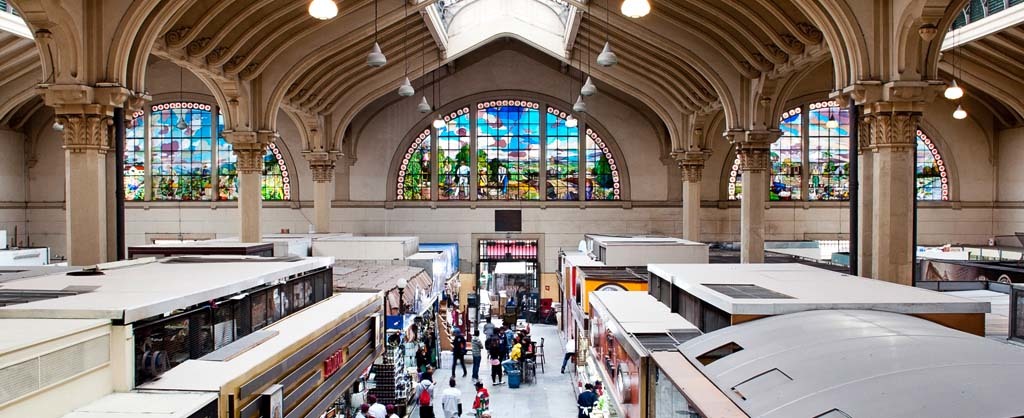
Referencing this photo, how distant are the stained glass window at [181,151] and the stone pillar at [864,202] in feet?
70.8

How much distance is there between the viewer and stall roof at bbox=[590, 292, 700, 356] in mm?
6070

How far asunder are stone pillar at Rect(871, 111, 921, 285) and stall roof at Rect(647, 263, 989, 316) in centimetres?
104

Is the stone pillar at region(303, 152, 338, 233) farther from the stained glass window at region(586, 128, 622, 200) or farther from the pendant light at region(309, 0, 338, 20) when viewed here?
the pendant light at region(309, 0, 338, 20)

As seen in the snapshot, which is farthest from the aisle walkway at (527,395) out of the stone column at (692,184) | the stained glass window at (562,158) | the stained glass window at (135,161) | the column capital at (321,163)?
the stained glass window at (135,161)

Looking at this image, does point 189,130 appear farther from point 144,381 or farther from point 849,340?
point 849,340

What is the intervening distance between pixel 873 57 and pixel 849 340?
232 inches

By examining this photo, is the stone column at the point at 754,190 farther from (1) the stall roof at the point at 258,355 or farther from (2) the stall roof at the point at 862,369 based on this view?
(2) the stall roof at the point at 862,369

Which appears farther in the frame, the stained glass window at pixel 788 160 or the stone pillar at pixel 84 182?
the stained glass window at pixel 788 160

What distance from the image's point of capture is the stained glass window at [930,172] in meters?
23.8

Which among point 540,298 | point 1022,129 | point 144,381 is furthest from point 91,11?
point 1022,129

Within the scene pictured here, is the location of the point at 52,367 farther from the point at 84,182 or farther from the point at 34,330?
the point at 84,182

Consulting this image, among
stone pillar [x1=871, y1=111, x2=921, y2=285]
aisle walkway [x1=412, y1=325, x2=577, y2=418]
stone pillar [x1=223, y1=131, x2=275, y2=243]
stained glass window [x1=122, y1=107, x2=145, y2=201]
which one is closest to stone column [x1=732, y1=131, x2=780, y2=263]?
aisle walkway [x1=412, y1=325, x2=577, y2=418]

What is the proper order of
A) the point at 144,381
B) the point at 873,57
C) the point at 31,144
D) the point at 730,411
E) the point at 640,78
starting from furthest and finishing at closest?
the point at 31,144, the point at 640,78, the point at 873,57, the point at 144,381, the point at 730,411

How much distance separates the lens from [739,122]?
15766 millimetres
